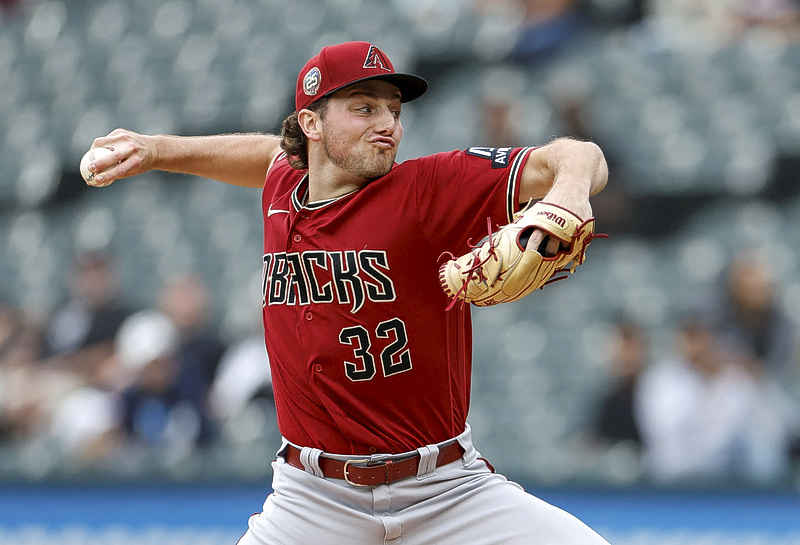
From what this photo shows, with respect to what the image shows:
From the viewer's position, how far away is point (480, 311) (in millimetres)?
9234

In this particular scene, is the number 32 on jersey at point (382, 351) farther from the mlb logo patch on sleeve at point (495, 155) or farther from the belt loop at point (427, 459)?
the mlb logo patch on sleeve at point (495, 155)

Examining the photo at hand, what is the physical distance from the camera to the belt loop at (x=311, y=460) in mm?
3617

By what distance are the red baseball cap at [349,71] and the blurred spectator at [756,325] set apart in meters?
4.59

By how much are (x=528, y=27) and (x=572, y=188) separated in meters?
7.64

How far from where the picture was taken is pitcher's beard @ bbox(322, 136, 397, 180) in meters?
3.66

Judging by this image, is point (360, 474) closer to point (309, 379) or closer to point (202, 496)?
point (309, 379)

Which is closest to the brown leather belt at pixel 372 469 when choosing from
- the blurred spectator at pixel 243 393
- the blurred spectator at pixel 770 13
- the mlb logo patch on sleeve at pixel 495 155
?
the mlb logo patch on sleeve at pixel 495 155

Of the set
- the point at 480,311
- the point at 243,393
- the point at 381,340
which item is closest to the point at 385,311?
the point at 381,340

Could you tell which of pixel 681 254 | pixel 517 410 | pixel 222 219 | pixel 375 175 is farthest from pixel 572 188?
pixel 222 219

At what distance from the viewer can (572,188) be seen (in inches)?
123

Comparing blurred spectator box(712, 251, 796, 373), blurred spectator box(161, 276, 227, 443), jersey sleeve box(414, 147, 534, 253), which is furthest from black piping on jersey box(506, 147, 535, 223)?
blurred spectator box(161, 276, 227, 443)

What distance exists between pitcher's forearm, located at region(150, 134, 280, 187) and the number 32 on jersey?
2.93 ft

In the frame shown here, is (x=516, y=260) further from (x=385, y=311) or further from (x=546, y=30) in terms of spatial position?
(x=546, y=30)

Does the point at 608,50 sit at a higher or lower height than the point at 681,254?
higher
